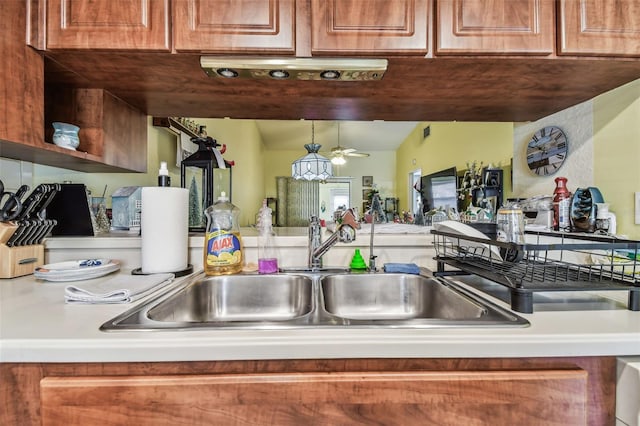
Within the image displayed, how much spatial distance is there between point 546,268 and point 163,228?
1.17 m

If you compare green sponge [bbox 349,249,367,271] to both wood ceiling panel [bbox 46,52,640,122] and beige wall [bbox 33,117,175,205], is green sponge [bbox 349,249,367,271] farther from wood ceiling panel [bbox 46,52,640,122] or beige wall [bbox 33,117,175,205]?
beige wall [bbox 33,117,175,205]

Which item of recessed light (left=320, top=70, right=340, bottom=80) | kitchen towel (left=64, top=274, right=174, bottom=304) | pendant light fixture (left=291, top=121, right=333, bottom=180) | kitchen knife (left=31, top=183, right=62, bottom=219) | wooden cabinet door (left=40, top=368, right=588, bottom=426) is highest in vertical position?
pendant light fixture (left=291, top=121, right=333, bottom=180)

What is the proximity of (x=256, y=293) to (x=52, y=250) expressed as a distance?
2.65 feet

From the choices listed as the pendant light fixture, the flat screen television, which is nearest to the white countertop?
the flat screen television

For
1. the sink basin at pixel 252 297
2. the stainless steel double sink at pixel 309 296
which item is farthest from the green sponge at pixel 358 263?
the sink basin at pixel 252 297

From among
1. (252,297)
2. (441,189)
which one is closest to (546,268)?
(252,297)

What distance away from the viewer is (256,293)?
99cm

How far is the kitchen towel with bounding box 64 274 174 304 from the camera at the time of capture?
0.70 m

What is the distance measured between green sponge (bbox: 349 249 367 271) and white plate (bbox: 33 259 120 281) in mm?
850

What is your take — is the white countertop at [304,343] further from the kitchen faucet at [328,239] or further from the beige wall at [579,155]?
the beige wall at [579,155]

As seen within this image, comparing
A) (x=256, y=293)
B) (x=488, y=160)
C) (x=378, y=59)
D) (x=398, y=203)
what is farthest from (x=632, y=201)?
(x=398, y=203)

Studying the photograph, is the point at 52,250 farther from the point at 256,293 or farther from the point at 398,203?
the point at 398,203

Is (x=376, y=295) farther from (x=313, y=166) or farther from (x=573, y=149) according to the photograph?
(x=313, y=166)

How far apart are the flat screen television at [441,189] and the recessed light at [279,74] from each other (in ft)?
9.24
